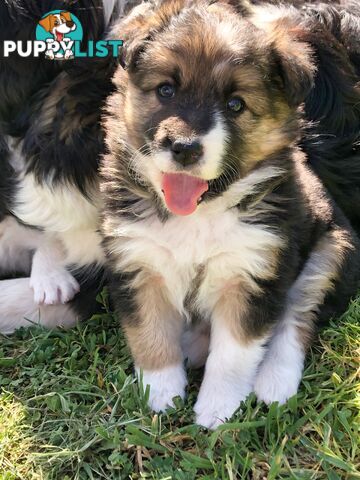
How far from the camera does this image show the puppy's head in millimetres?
2451

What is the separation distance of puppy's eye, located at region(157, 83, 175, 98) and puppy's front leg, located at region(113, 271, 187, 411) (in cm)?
75

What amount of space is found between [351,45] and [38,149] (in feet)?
5.45

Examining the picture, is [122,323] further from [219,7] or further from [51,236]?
[219,7]

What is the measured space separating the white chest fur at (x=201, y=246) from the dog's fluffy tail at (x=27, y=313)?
0.76m

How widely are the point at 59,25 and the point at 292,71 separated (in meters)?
1.02

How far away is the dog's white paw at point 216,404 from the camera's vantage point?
282cm

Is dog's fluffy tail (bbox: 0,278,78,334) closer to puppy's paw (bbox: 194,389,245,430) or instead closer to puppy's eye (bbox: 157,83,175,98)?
puppy's paw (bbox: 194,389,245,430)

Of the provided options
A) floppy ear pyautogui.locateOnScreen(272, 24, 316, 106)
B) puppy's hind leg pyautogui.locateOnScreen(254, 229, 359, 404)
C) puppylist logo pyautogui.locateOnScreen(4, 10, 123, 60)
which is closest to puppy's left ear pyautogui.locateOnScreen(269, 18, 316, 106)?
floppy ear pyautogui.locateOnScreen(272, 24, 316, 106)

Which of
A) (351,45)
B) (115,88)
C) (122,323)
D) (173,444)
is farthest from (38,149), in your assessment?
(351,45)

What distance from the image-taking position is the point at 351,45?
11.7ft

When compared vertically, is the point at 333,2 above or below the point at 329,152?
above

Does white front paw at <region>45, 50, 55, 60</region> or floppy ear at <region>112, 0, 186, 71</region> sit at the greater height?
floppy ear at <region>112, 0, 186, 71</region>

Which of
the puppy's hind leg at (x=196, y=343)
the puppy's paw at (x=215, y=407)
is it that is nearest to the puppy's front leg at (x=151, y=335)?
the puppy's paw at (x=215, y=407)

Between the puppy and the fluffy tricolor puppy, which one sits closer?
the fluffy tricolor puppy
